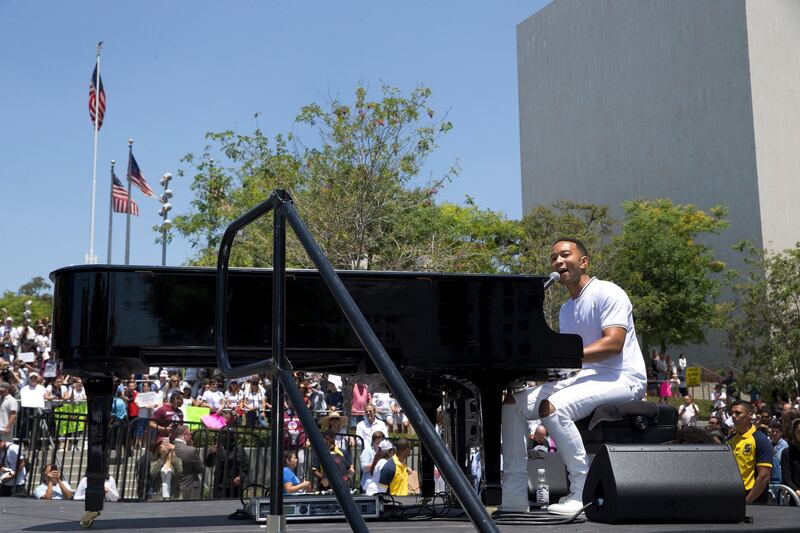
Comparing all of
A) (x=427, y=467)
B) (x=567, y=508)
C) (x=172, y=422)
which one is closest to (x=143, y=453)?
(x=172, y=422)

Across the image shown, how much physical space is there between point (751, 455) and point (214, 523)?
20.7ft

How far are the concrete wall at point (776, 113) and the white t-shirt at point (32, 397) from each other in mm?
42794

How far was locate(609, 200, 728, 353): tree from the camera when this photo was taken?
47438 mm

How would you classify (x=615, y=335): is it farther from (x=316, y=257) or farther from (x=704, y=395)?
(x=704, y=395)

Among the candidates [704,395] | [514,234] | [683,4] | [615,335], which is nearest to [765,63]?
[683,4]

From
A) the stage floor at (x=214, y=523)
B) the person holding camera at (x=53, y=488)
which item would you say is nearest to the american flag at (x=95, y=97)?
the person holding camera at (x=53, y=488)

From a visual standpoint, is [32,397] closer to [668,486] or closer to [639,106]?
[668,486]

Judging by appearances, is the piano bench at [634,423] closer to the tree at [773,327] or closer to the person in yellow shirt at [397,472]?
the person in yellow shirt at [397,472]

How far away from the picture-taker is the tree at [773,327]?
126 ft

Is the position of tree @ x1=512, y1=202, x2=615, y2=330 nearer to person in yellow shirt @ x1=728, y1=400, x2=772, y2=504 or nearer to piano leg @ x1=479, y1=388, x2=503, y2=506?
person in yellow shirt @ x1=728, y1=400, x2=772, y2=504

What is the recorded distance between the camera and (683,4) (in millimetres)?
56312

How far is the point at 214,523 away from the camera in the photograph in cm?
596

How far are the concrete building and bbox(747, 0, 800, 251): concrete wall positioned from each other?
7 centimetres

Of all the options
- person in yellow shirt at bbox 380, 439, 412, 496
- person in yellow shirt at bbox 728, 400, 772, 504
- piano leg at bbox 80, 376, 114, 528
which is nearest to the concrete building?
person in yellow shirt at bbox 380, 439, 412, 496
